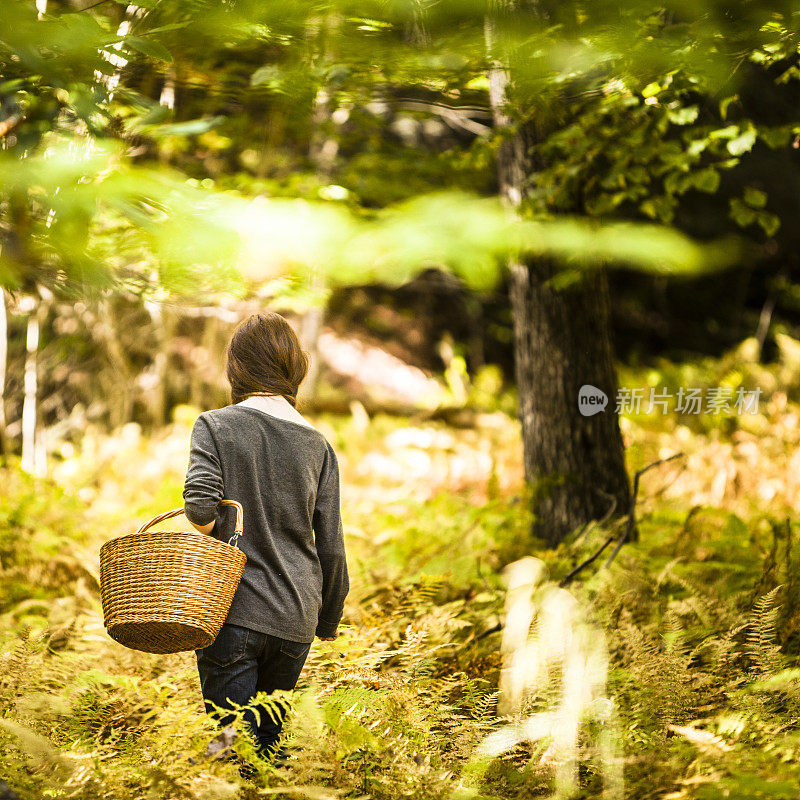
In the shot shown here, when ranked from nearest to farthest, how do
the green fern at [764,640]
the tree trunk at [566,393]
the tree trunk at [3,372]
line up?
the green fern at [764,640], the tree trunk at [566,393], the tree trunk at [3,372]

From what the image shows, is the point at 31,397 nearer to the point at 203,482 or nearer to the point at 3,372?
the point at 3,372

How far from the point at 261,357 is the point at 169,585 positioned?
2.62ft

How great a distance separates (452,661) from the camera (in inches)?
130

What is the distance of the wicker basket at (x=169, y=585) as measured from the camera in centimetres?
210

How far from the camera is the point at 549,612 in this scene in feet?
10.1

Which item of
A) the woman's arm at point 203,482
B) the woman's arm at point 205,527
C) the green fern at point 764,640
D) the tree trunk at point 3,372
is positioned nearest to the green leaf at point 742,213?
the green fern at point 764,640

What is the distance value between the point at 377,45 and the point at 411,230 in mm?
482

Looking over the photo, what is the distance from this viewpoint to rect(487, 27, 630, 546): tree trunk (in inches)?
171

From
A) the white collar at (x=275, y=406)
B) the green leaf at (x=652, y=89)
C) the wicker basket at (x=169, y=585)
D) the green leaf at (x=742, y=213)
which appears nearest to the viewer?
the wicker basket at (x=169, y=585)

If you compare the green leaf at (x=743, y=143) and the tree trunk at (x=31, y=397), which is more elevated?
the green leaf at (x=743, y=143)

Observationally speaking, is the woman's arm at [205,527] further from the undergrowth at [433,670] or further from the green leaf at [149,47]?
the green leaf at [149,47]

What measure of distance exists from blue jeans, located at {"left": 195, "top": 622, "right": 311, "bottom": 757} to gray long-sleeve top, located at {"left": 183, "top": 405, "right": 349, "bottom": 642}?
49 mm

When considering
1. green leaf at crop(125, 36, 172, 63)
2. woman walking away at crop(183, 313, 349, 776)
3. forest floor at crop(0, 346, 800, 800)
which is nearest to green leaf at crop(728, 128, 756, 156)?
forest floor at crop(0, 346, 800, 800)

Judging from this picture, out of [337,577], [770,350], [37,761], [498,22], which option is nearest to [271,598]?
[337,577]
